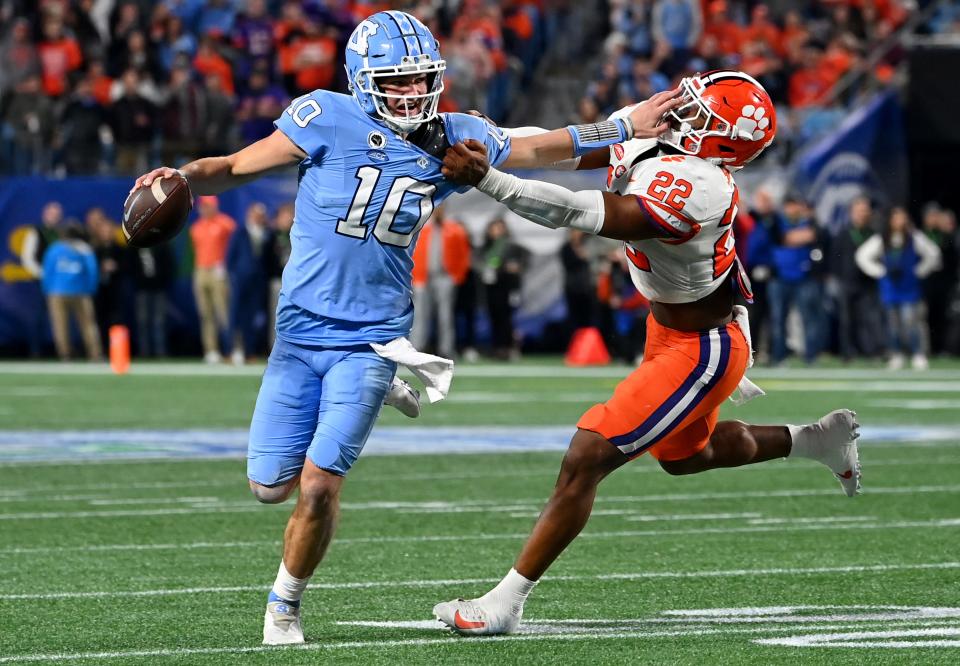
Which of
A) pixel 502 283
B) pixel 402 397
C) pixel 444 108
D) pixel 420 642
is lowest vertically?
pixel 502 283

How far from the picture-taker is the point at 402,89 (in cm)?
523

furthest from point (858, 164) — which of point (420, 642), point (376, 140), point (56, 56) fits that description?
point (420, 642)

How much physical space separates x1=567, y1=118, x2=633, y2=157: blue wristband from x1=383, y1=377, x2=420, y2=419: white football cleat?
879mm

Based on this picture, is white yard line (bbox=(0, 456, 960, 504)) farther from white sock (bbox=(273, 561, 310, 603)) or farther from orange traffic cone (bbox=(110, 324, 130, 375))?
orange traffic cone (bbox=(110, 324, 130, 375))

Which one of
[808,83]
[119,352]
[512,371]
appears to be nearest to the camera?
[119,352]

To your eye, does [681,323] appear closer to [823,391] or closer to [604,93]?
[823,391]

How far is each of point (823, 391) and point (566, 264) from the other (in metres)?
5.14

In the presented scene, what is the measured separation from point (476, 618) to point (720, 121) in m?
1.62

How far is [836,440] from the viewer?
6301mm

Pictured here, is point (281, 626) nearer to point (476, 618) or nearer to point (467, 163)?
point (476, 618)

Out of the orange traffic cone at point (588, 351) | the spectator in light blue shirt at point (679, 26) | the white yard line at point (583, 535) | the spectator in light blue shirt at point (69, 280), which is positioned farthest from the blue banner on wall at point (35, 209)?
the white yard line at point (583, 535)

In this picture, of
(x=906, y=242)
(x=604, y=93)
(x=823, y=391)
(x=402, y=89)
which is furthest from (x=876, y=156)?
(x=402, y=89)

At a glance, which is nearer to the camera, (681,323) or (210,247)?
(681,323)

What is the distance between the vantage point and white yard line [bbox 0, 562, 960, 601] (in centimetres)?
596
